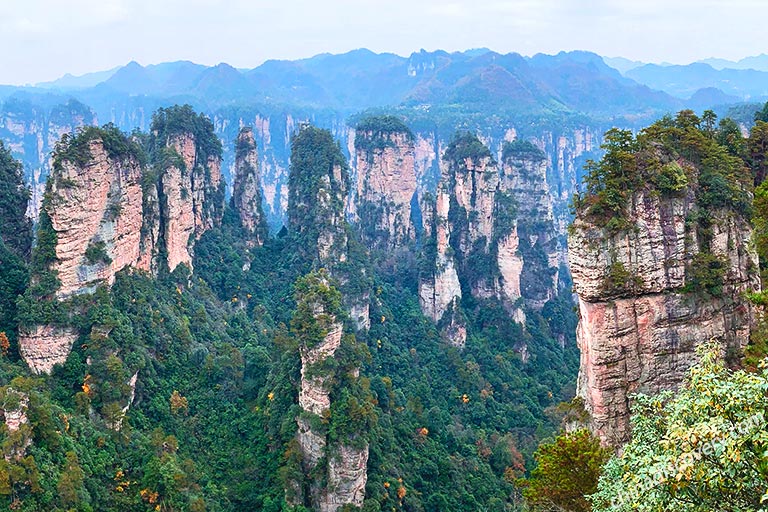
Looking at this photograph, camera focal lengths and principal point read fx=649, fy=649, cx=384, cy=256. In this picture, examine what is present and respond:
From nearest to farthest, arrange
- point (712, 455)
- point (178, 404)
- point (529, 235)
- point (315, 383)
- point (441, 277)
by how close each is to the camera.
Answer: point (712, 455), point (315, 383), point (178, 404), point (441, 277), point (529, 235)

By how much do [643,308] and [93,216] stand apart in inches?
902

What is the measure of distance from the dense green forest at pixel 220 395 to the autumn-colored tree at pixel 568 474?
42.8 feet

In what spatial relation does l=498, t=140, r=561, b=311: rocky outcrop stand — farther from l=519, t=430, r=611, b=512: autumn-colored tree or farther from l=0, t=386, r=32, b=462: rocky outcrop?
l=0, t=386, r=32, b=462: rocky outcrop

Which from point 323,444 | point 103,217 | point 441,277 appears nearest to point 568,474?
point 323,444

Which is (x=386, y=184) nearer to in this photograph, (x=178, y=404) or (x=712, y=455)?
(x=178, y=404)

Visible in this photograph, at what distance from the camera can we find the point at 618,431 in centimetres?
1777

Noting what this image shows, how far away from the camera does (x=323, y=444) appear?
2684 centimetres

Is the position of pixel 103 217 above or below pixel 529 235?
Answer: above

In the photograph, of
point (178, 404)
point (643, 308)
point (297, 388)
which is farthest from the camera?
point (178, 404)

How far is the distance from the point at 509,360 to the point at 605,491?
1409 inches

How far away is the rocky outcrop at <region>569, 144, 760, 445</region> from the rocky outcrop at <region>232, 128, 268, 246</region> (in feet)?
115

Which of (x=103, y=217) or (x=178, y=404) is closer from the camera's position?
(x=178, y=404)

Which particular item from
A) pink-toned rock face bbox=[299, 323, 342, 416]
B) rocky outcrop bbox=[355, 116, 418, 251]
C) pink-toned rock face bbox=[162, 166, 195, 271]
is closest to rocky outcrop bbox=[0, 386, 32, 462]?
pink-toned rock face bbox=[299, 323, 342, 416]

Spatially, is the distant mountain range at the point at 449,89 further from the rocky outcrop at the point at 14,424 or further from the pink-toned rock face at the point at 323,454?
the rocky outcrop at the point at 14,424
